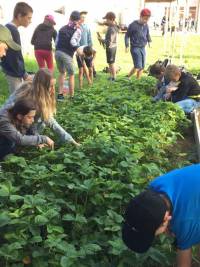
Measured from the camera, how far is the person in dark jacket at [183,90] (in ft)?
22.7

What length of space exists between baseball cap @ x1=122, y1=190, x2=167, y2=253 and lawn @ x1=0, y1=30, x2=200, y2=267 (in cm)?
65

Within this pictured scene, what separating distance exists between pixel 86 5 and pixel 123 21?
966 cm

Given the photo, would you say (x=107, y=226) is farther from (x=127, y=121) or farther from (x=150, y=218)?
(x=127, y=121)

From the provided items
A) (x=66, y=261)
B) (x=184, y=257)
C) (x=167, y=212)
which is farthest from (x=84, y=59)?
(x=167, y=212)

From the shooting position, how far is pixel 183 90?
278 inches

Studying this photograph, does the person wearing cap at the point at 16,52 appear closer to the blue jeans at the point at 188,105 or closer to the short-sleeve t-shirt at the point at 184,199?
the blue jeans at the point at 188,105

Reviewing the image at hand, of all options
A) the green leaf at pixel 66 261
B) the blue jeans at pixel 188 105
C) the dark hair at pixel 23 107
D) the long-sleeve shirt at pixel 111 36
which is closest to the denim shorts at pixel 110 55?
the long-sleeve shirt at pixel 111 36

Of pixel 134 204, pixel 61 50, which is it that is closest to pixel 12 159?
pixel 134 204

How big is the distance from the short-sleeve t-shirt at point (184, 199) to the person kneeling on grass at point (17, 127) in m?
2.25

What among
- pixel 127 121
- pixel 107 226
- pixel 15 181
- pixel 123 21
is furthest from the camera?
pixel 123 21

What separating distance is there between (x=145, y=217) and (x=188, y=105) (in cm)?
519

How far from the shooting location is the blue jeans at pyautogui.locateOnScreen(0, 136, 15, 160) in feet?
14.2

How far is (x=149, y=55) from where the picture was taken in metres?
16.5

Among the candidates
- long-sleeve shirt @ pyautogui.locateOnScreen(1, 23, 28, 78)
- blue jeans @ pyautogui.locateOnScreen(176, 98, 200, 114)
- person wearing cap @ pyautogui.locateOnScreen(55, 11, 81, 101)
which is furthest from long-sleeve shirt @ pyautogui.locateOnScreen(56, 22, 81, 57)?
blue jeans @ pyautogui.locateOnScreen(176, 98, 200, 114)
